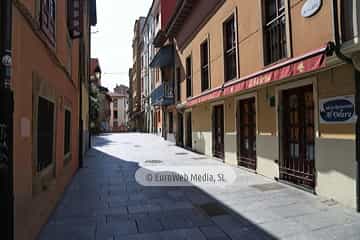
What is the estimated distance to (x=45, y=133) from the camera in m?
4.36

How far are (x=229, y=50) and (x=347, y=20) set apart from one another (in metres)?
5.39

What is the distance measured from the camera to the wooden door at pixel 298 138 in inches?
233

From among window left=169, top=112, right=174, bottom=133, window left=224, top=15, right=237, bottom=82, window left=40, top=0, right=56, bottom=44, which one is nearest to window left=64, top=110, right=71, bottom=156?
window left=40, top=0, right=56, bottom=44

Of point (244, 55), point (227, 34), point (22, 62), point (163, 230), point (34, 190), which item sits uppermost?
point (227, 34)

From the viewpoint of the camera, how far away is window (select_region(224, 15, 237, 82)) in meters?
9.62

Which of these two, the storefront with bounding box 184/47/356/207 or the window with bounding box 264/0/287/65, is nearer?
the storefront with bounding box 184/47/356/207

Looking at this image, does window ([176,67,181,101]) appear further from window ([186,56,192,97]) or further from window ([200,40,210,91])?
window ([200,40,210,91])

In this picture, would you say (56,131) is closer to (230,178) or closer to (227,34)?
(230,178)

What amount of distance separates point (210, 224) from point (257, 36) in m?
5.45

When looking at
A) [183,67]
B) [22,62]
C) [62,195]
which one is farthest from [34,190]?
[183,67]

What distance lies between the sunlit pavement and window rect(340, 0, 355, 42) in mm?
2922

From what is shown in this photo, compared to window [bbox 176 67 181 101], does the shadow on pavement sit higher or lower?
lower

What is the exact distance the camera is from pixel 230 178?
7527 mm

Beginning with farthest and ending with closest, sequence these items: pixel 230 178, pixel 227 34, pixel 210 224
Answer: pixel 227 34
pixel 230 178
pixel 210 224
